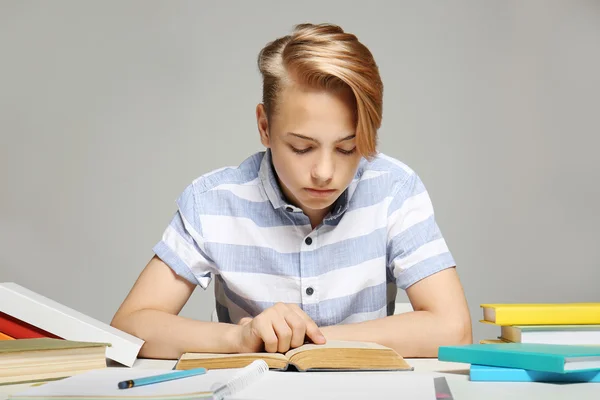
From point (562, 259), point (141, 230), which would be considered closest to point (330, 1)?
point (141, 230)

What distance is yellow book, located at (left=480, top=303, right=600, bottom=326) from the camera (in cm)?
122

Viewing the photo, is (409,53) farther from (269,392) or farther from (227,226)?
(269,392)

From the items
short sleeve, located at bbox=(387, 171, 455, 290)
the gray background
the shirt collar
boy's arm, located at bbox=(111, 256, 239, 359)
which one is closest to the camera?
boy's arm, located at bbox=(111, 256, 239, 359)

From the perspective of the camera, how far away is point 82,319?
50.2 inches

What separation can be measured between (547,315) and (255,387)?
1.82ft

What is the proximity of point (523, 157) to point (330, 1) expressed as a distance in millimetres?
1075

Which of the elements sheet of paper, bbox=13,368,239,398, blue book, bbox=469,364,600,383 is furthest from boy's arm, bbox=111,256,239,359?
blue book, bbox=469,364,600,383

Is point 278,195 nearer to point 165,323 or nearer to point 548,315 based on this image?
point 165,323

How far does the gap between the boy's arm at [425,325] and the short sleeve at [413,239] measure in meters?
0.02

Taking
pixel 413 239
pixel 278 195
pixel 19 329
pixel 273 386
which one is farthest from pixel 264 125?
pixel 273 386

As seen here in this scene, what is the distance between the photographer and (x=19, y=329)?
1261mm

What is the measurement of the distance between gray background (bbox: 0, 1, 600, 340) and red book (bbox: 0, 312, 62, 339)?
193 centimetres

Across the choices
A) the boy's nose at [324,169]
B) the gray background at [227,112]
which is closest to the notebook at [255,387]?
the boy's nose at [324,169]

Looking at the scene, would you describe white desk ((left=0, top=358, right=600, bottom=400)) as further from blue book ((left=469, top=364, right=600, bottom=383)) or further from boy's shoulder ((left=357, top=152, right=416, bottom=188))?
boy's shoulder ((left=357, top=152, right=416, bottom=188))
